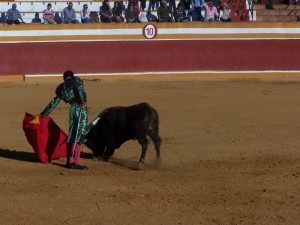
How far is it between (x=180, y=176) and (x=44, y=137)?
5.95ft

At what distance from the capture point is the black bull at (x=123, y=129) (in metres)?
7.21

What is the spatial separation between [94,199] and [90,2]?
14.2 m

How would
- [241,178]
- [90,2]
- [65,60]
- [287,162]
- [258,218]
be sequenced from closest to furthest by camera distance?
[258,218] → [241,178] → [287,162] → [65,60] → [90,2]

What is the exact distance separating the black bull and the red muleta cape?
14.5 inches

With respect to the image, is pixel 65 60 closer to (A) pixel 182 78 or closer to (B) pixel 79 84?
(A) pixel 182 78

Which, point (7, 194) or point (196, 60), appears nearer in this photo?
point (7, 194)

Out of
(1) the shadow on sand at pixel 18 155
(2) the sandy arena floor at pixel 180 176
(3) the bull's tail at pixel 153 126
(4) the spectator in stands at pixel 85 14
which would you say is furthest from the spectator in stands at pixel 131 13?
(3) the bull's tail at pixel 153 126

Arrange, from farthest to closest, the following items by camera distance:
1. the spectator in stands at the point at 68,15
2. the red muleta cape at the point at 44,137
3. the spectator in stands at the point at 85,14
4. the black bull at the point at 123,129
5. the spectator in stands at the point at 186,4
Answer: the spectator in stands at the point at 186,4 < the spectator in stands at the point at 85,14 < the spectator in stands at the point at 68,15 < the red muleta cape at the point at 44,137 < the black bull at the point at 123,129

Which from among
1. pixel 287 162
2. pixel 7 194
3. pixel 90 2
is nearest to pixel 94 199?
pixel 7 194

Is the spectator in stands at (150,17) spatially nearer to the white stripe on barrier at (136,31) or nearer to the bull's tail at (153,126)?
the white stripe on barrier at (136,31)

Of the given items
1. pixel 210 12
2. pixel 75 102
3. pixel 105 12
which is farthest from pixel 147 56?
pixel 75 102

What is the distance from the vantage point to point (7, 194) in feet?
20.0

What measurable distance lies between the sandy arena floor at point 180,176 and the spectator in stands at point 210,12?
6244mm

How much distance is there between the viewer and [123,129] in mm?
A: 7395
